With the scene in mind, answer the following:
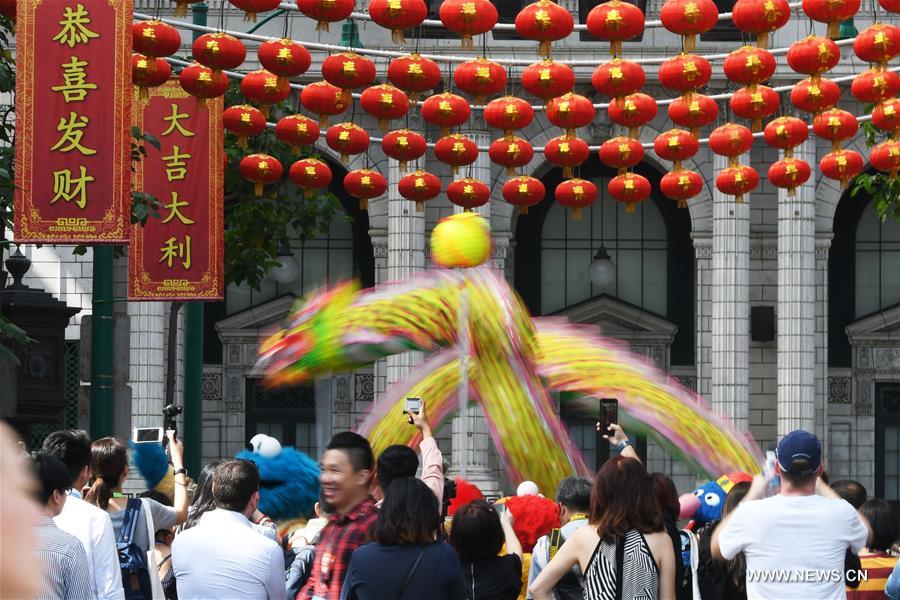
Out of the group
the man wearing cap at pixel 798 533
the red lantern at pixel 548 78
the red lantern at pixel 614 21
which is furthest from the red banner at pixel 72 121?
the man wearing cap at pixel 798 533

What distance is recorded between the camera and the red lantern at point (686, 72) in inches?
565

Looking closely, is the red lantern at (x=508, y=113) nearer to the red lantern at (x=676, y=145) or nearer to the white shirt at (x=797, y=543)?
the red lantern at (x=676, y=145)

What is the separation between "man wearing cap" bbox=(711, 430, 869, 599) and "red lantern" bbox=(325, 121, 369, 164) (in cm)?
908

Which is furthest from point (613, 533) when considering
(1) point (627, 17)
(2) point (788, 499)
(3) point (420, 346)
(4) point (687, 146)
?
(4) point (687, 146)

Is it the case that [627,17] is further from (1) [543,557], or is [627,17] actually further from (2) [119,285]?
(2) [119,285]

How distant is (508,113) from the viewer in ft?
51.4

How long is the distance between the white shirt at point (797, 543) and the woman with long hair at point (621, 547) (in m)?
0.44

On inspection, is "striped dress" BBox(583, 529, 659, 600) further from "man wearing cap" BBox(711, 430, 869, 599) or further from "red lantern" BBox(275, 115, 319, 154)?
"red lantern" BBox(275, 115, 319, 154)

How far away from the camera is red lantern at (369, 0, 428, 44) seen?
1357 cm

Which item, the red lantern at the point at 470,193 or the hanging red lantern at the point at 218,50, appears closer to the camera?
the hanging red lantern at the point at 218,50

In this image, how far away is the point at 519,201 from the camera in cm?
1695

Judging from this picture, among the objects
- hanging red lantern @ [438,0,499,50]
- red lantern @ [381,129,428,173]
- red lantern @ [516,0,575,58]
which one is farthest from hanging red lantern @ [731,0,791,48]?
red lantern @ [381,129,428,173]

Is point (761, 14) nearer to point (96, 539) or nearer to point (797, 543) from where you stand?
point (797, 543)

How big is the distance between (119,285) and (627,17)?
66.5 feet
